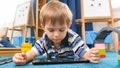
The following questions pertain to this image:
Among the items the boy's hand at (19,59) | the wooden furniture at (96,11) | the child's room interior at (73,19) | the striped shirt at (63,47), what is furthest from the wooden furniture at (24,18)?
the boy's hand at (19,59)

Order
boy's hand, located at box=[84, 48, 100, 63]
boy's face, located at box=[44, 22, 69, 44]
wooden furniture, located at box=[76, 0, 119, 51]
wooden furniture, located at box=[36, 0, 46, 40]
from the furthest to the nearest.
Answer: wooden furniture, located at box=[36, 0, 46, 40] < wooden furniture, located at box=[76, 0, 119, 51] < boy's face, located at box=[44, 22, 69, 44] < boy's hand, located at box=[84, 48, 100, 63]

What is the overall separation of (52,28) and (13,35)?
2599 millimetres

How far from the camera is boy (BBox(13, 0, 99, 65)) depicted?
87 cm

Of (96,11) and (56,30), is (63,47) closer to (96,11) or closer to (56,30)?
(56,30)

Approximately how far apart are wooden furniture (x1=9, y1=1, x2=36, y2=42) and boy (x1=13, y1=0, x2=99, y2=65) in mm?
2065

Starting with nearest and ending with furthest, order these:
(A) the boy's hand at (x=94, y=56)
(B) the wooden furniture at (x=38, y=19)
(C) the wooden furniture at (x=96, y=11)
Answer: (A) the boy's hand at (x=94, y=56) → (C) the wooden furniture at (x=96, y=11) → (B) the wooden furniture at (x=38, y=19)

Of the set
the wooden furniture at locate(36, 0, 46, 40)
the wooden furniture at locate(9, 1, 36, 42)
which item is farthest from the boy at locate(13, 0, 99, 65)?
the wooden furniture at locate(9, 1, 36, 42)

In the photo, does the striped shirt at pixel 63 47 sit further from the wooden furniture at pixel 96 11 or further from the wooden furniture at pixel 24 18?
the wooden furniture at pixel 24 18

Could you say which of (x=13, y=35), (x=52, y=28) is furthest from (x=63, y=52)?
(x=13, y=35)

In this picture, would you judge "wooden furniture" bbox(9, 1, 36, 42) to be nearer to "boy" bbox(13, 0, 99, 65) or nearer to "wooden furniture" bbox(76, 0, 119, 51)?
"wooden furniture" bbox(76, 0, 119, 51)

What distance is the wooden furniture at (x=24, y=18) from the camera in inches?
123

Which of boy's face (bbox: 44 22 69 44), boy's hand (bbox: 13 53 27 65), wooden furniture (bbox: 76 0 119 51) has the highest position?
wooden furniture (bbox: 76 0 119 51)

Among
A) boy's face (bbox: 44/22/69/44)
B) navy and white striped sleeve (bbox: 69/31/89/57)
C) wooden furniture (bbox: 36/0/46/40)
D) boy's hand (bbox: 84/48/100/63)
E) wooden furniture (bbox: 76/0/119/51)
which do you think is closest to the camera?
boy's hand (bbox: 84/48/100/63)

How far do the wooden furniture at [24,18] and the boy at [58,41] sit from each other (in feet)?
6.77
